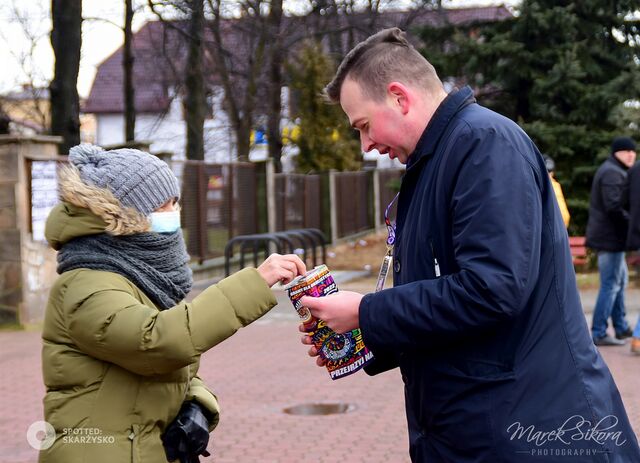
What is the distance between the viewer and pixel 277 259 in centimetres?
295

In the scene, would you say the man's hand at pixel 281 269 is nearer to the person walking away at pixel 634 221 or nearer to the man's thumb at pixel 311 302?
the man's thumb at pixel 311 302

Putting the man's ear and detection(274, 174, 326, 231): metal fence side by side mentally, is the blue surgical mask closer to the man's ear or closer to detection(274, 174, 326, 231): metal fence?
the man's ear

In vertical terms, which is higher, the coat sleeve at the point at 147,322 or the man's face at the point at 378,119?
the man's face at the point at 378,119

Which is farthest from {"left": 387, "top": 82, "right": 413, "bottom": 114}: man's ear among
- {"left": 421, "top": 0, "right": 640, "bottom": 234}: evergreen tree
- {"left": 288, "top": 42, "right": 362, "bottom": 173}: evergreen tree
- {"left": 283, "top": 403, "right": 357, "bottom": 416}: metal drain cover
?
{"left": 288, "top": 42, "right": 362, "bottom": 173}: evergreen tree

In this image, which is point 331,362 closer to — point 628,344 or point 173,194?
point 173,194

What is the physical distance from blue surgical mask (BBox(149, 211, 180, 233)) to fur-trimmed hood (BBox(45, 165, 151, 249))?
5cm

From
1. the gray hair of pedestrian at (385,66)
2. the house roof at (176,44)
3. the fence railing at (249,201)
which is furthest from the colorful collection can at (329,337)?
the house roof at (176,44)

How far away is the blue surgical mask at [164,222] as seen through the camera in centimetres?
299

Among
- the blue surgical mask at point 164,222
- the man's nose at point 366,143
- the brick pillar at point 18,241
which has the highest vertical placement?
the man's nose at point 366,143

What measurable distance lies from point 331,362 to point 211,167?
1665cm

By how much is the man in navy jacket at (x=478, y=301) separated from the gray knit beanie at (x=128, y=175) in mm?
625

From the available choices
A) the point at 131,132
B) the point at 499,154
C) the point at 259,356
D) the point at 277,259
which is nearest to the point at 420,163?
the point at 499,154

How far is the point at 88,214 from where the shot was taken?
9.48 ft

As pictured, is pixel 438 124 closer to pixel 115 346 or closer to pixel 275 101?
pixel 115 346
